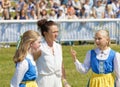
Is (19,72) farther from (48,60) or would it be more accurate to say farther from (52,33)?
(52,33)

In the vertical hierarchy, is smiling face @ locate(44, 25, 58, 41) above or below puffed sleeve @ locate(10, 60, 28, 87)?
above

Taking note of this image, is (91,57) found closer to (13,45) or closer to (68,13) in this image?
(13,45)

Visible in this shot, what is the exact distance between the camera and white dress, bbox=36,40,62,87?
8.63 meters

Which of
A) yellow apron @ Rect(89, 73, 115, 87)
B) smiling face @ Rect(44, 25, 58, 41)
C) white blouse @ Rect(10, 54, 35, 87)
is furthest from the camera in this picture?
yellow apron @ Rect(89, 73, 115, 87)

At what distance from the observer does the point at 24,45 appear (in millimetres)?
7883

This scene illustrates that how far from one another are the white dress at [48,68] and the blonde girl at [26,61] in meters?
0.52

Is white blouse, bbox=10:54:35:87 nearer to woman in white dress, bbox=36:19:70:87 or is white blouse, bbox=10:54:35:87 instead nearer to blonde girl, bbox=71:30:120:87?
woman in white dress, bbox=36:19:70:87

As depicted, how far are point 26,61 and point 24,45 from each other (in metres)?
0.23

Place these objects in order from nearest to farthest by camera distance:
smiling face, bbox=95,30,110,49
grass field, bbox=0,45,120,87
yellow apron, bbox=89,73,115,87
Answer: smiling face, bbox=95,30,110,49
yellow apron, bbox=89,73,115,87
grass field, bbox=0,45,120,87

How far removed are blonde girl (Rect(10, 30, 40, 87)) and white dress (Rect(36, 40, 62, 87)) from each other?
52 cm

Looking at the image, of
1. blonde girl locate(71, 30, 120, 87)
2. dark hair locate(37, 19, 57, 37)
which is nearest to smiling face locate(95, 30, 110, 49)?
blonde girl locate(71, 30, 120, 87)

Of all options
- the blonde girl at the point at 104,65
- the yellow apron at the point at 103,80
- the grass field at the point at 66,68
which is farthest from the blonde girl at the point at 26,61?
the grass field at the point at 66,68

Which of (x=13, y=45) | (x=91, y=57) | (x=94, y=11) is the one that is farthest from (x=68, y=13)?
(x=91, y=57)

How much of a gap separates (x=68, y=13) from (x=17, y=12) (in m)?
2.42
